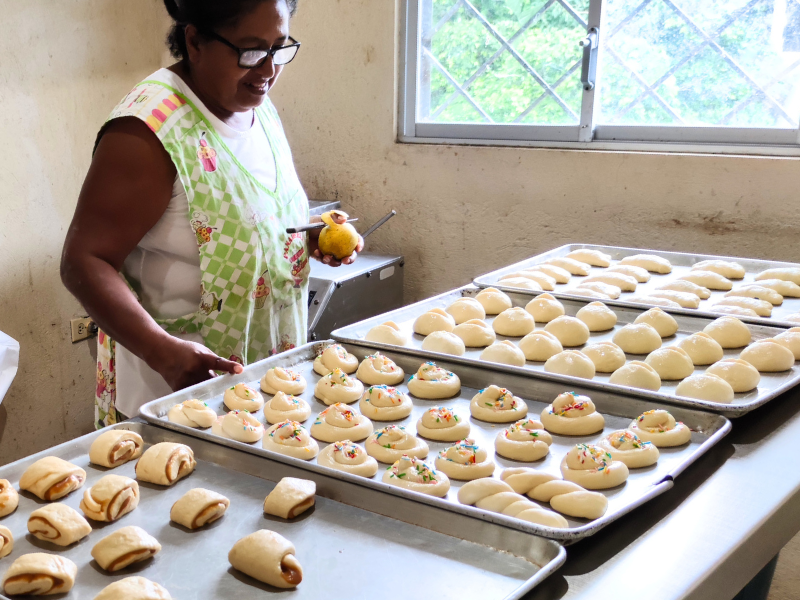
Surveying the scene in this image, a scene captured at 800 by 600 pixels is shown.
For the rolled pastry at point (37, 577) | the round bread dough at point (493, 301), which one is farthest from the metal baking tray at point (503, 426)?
the round bread dough at point (493, 301)

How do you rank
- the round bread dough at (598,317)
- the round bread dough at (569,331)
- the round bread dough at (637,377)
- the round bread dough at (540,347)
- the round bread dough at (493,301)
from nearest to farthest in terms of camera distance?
the round bread dough at (637,377), the round bread dough at (540,347), the round bread dough at (569,331), the round bread dough at (598,317), the round bread dough at (493,301)

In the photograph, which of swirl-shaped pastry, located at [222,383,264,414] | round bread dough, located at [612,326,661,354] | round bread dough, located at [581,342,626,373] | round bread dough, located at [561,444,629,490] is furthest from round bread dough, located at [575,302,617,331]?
swirl-shaped pastry, located at [222,383,264,414]

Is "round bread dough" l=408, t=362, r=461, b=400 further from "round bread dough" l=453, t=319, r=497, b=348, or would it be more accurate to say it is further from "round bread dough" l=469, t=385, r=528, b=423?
"round bread dough" l=453, t=319, r=497, b=348

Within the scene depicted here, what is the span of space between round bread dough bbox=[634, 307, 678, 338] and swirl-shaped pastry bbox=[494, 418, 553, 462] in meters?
0.77

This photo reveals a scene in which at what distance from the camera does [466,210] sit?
11.1 feet

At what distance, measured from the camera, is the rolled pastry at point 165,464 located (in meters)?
1.18

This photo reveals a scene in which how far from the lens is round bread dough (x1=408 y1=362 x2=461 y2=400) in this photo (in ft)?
5.22

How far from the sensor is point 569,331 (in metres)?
1.95

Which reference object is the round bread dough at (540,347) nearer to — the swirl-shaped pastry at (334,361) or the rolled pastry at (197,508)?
the swirl-shaped pastry at (334,361)

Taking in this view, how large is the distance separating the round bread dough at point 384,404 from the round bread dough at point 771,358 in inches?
31.8

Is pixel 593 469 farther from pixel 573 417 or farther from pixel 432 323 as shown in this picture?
pixel 432 323

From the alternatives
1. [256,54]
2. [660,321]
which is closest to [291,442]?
[256,54]

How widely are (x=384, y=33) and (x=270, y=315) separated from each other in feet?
6.52

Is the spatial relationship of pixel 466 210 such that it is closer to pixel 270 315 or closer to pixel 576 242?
pixel 576 242
